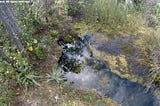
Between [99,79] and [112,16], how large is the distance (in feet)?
6.49

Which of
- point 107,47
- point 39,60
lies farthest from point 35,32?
point 107,47

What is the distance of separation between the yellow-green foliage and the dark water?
0.83m

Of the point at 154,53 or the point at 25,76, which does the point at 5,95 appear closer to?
the point at 25,76

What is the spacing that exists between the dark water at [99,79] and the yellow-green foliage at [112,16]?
32.6 inches

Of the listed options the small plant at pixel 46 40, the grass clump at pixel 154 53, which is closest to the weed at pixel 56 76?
the small plant at pixel 46 40

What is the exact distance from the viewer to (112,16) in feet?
20.6

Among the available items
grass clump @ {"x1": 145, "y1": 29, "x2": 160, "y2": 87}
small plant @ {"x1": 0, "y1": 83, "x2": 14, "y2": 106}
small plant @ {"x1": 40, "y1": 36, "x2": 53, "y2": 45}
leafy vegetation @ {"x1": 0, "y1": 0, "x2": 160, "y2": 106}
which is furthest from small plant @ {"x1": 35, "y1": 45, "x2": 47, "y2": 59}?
grass clump @ {"x1": 145, "y1": 29, "x2": 160, "y2": 87}

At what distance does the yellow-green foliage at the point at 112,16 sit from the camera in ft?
20.4

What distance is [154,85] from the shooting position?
4.82 metres

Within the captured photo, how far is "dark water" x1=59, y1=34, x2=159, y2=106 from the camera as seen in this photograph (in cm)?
469

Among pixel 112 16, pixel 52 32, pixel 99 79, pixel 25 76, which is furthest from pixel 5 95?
pixel 112 16

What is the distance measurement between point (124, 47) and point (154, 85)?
121 centimetres

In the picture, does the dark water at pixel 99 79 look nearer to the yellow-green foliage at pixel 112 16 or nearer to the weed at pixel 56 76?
the weed at pixel 56 76

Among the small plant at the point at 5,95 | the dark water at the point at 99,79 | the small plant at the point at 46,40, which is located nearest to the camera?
the small plant at the point at 5,95
